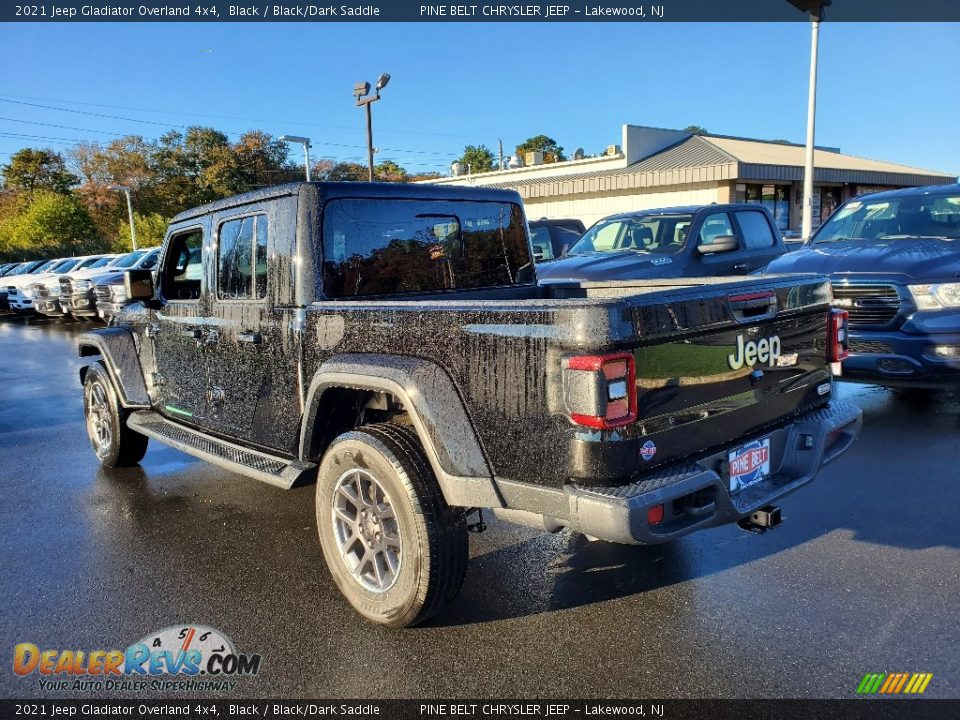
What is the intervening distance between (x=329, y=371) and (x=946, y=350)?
4774 mm

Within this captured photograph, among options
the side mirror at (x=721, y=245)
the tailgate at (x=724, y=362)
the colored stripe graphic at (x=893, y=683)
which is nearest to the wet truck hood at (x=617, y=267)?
the side mirror at (x=721, y=245)

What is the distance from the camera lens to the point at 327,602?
3521 millimetres

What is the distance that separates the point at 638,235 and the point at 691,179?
1693 centimetres

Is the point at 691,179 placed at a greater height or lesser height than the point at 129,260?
greater

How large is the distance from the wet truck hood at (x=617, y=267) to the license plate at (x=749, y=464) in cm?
519

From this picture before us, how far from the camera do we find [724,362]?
9.68 feet

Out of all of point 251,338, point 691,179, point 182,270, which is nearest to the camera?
point 251,338

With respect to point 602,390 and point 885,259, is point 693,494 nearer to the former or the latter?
point 602,390

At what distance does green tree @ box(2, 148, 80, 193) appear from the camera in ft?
193

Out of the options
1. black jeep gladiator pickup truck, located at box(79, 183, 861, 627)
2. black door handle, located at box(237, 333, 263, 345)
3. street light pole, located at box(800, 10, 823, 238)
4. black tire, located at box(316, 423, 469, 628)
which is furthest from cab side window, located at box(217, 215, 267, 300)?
street light pole, located at box(800, 10, 823, 238)

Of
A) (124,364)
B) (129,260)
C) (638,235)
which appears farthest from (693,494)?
(129,260)

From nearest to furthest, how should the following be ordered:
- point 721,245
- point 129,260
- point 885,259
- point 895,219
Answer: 1. point 885,259
2. point 895,219
3. point 721,245
4. point 129,260

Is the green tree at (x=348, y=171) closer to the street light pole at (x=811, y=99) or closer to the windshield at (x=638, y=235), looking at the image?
the street light pole at (x=811, y=99)

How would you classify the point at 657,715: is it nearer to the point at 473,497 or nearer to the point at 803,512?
the point at 473,497
